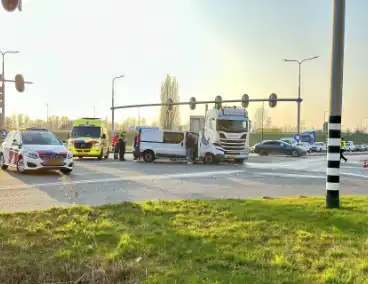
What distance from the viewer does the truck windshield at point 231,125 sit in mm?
25062

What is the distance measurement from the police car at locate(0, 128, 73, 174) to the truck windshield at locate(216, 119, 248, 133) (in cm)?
1094

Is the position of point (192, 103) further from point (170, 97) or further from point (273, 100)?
point (170, 97)

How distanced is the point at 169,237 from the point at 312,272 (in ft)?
6.26

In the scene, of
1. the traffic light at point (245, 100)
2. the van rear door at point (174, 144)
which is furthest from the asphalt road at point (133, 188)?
the traffic light at point (245, 100)

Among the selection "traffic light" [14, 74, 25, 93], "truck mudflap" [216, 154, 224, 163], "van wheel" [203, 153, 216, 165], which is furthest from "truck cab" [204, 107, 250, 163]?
"traffic light" [14, 74, 25, 93]

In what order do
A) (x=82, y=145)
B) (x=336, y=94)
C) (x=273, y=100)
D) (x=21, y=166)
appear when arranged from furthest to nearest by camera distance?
(x=273, y=100) → (x=82, y=145) → (x=21, y=166) → (x=336, y=94)

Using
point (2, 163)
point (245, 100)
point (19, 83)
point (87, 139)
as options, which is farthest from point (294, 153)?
point (2, 163)

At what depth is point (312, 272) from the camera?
4.34m

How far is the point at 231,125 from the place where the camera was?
2520 centimetres

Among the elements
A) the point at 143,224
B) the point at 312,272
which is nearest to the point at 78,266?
the point at 143,224

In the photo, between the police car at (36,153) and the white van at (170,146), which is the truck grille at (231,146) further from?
the police car at (36,153)

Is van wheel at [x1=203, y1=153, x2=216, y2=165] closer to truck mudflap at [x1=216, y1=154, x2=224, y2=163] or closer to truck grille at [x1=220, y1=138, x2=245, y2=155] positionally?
truck mudflap at [x1=216, y1=154, x2=224, y2=163]

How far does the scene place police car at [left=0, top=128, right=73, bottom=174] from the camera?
15203 millimetres

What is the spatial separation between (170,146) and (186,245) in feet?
64.3
